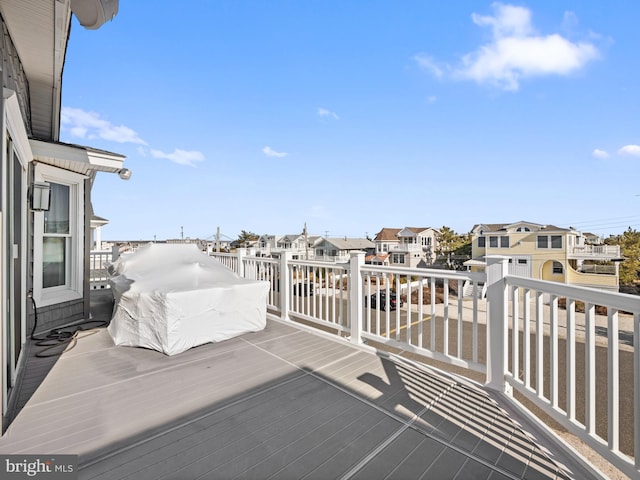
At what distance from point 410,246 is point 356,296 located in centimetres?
2917

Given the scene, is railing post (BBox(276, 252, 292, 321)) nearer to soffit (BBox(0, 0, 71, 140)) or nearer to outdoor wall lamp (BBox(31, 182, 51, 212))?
outdoor wall lamp (BBox(31, 182, 51, 212))

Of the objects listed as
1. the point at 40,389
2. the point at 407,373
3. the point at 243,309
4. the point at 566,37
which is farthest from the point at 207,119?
the point at 566,37

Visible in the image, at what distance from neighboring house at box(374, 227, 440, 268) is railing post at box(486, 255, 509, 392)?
2865 cm

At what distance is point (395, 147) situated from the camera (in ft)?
57.7

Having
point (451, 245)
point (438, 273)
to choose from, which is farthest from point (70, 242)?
point (451, 245)

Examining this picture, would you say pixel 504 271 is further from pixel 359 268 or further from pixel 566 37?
pixel 566 37

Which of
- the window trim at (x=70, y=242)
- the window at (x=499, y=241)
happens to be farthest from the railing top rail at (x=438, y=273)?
the window at (x=499, y=241)

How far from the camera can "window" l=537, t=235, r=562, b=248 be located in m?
20.8

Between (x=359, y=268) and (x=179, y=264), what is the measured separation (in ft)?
7.61

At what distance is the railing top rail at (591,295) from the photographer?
123cm

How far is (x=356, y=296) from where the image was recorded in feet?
11.0

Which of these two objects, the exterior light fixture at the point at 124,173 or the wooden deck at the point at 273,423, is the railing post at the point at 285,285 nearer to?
the wooden deck at the point at 273,423

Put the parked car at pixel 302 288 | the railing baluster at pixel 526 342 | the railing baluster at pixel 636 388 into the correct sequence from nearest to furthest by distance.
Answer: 1. the railing baluster at pixel 636 388
2. the railing baluster at pixel 526 342
3. the parked car at pixel 302 288

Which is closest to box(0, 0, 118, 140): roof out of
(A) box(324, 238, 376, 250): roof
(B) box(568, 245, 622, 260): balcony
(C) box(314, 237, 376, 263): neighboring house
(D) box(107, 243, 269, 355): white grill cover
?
(D) box(107, 243, 269, 355): white grill cover
